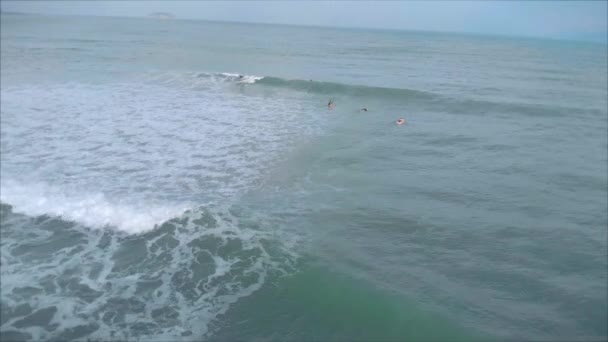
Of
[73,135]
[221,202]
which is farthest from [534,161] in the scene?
[73,135]

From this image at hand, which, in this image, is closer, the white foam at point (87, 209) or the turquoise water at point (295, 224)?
the turquoise water at point (295, 224)

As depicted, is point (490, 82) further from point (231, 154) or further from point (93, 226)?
point (93, 226)

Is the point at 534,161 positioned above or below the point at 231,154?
above

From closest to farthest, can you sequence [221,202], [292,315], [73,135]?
[292,315]
[221,202]
[73,135]

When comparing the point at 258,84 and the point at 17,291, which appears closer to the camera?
the point at 17,291

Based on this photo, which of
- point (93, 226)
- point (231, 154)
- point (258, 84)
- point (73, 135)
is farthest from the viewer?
point (258, 84)
